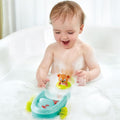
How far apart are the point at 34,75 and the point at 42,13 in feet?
2.54

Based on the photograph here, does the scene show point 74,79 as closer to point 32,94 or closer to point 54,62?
point 54,62

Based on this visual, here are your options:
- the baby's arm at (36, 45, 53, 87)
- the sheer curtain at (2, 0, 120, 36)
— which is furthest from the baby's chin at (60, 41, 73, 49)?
the sheer curtain at (2, 0, 120, 36)

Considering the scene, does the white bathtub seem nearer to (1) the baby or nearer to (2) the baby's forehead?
(1) the baby

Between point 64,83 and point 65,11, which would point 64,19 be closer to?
point 65,11

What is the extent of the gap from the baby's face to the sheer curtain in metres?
0.72

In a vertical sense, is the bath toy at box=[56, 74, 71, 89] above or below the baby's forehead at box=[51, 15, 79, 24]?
below

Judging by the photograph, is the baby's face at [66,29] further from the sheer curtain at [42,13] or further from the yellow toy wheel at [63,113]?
the sheer curtain at [42,13]

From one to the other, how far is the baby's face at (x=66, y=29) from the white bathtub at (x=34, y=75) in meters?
0.28

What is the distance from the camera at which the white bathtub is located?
121 cm

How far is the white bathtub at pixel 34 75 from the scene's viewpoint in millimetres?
1209

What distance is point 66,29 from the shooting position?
1.36 m

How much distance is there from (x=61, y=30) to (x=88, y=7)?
0.86 meters

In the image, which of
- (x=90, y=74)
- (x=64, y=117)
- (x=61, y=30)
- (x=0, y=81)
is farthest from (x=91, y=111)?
(x=0, y=81)

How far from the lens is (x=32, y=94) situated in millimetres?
1396
